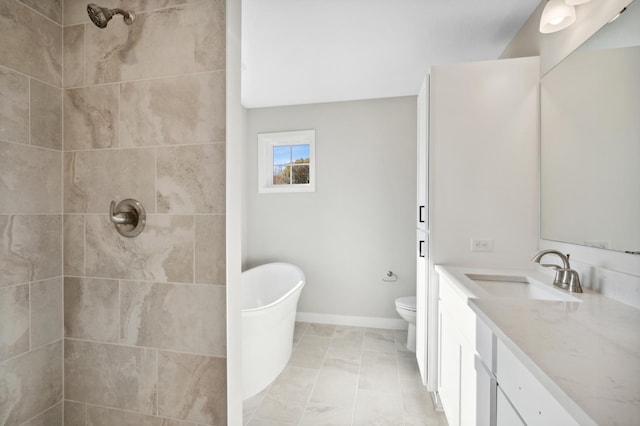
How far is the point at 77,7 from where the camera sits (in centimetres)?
122

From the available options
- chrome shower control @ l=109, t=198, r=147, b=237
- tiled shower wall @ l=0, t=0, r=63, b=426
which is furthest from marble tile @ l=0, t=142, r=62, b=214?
chrome shower control @ l=109, t=198, r=147, b=237

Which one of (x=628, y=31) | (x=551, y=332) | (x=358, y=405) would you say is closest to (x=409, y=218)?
(x=358, y=405)

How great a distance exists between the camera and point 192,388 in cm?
112

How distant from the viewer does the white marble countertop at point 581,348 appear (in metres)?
0.48

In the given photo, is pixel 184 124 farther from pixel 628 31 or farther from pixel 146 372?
pixel 628 31

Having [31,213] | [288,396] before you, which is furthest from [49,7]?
[288,396]

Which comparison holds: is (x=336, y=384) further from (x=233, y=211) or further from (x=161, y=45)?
(x=161, y=45)

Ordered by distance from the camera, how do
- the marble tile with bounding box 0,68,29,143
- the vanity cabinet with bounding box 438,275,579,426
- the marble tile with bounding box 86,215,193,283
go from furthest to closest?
the marble tile with bounding box 86,215,193,283 < the marble tile with bounding box 0,68,29,143 < the vanity cabinet with bounding box 438,275,579,426

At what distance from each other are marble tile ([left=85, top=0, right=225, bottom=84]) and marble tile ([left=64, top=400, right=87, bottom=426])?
141cm

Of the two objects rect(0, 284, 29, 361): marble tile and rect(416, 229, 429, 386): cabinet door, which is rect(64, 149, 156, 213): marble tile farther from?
rect(416, 229, 429, 386): cabinet door

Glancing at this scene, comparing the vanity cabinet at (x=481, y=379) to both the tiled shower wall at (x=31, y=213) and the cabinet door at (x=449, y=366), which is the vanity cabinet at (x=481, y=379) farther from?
the tiled shower wall at (x=31, y=213)

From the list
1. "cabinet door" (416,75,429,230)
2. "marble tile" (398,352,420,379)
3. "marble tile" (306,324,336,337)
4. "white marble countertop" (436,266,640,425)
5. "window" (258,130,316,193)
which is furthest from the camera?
"window" (258,130,316,193)

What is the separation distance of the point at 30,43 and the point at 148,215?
2.66ft

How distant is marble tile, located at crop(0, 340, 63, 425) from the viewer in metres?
1.05
